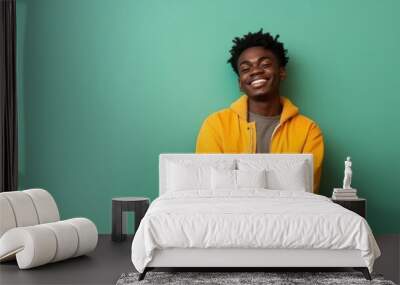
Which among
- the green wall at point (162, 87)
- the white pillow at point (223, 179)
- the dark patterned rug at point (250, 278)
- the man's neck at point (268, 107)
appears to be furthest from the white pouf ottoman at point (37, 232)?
the man's neck at point (268, 107)

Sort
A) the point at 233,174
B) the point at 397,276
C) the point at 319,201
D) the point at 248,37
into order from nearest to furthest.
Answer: the point at 397,276 → the point at 319,201 → the point at 233,174 → the point at 248,37

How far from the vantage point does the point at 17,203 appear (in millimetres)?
5059

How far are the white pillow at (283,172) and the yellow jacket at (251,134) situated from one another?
0.31 metres

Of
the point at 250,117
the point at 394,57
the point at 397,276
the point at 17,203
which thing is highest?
the point at 394,57

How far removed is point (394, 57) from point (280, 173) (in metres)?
1.89

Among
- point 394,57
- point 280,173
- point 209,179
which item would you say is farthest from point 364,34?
point 209,179

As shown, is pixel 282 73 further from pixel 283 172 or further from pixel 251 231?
pixel 251 231

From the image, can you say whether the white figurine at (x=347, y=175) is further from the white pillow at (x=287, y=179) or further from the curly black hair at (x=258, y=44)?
the curly black hair at (x=258, y=44)

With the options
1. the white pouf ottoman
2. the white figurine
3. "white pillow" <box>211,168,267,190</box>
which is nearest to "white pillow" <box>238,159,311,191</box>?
"white pillow" <box>211,168,267,190</box>

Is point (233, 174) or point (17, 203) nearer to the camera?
point (17, 203)

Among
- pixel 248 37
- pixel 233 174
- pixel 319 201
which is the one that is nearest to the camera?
pixel 319 201

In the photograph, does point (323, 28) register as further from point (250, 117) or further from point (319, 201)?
point (319, 201)

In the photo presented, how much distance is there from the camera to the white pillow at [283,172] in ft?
19.3

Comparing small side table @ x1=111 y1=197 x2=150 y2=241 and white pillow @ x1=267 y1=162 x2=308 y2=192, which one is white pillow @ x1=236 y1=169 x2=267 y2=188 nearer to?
white pillow @ x1=267 y1=162 x2=308 y2=192
